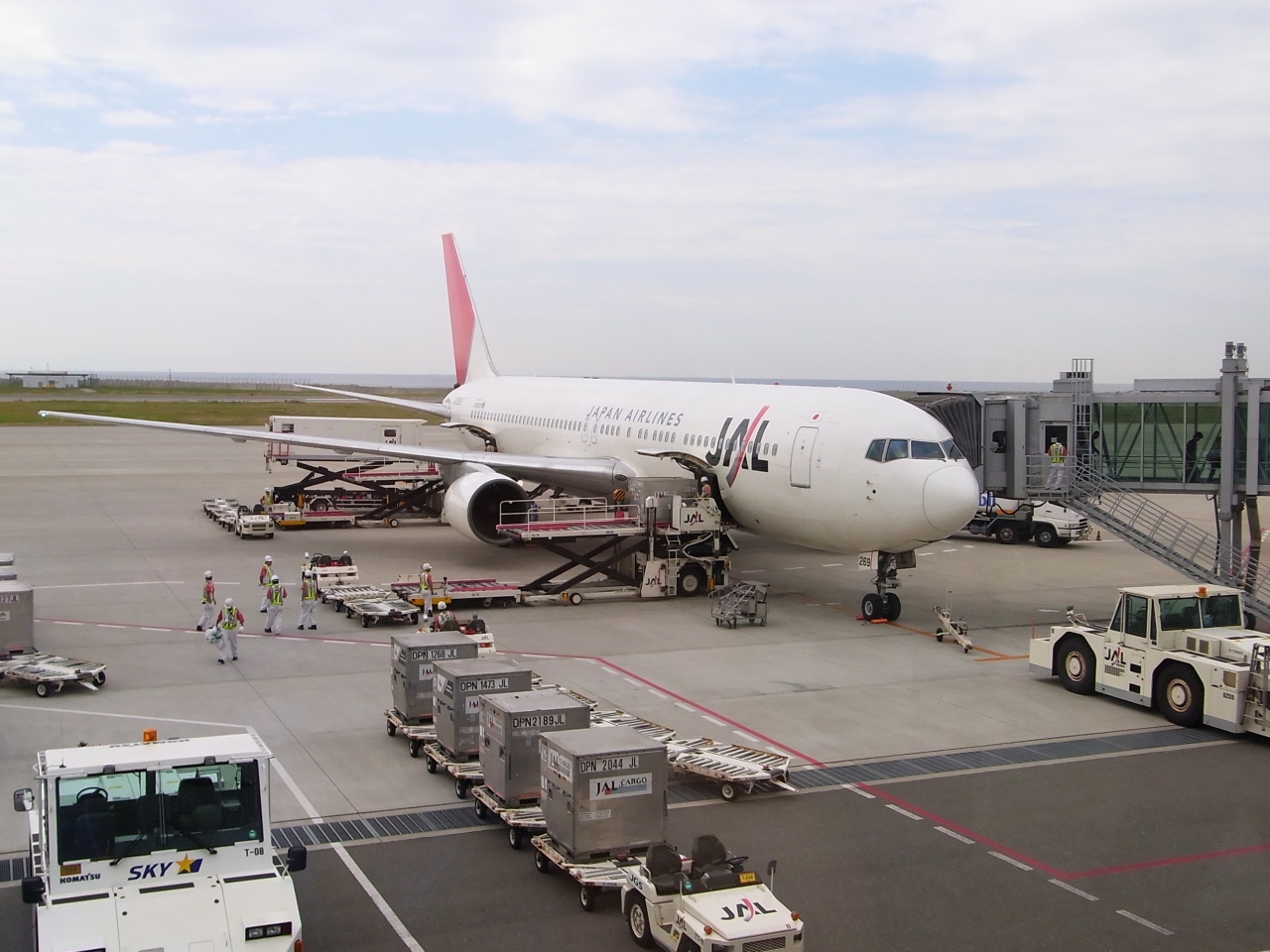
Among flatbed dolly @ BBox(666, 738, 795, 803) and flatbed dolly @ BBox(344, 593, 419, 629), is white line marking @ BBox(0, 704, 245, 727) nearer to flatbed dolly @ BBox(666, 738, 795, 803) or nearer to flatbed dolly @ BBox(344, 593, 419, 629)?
flatbed dolly @ BBox(666, 738, 795, 803)

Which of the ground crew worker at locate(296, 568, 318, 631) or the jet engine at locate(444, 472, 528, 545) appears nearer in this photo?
the ground crew worker at locate(296, 568, 318, 631)

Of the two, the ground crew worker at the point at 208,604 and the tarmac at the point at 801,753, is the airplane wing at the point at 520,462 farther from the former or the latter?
the ground crew worker at the point at 208,604

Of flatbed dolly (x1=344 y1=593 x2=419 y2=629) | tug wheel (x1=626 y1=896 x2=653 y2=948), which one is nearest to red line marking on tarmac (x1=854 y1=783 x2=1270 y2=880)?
tug wheel (x1=626 y1=896 x2=653 y2=948)

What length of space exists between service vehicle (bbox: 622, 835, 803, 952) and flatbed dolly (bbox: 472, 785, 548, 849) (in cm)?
198

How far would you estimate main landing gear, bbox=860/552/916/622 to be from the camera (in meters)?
24.9

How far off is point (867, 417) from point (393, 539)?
17622 millimetres

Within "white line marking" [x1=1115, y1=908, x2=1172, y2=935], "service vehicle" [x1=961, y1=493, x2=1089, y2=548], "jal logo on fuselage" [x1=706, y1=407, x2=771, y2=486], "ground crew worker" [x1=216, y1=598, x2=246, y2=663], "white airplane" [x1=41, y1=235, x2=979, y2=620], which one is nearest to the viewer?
"white line marking" [x1=1115, y1=908, x2=1172, y2=935]

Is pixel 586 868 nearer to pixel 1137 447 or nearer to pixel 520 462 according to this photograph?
pixel 1137 447

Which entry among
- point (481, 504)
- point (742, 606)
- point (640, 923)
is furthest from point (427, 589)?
point (640, 923)

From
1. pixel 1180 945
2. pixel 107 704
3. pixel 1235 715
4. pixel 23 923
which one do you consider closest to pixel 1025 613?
pixel 1235 715

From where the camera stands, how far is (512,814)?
42.8ft

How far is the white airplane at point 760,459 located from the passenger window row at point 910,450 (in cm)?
2

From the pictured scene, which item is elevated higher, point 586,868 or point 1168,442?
point 1168,442

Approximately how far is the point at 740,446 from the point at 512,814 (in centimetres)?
1463
